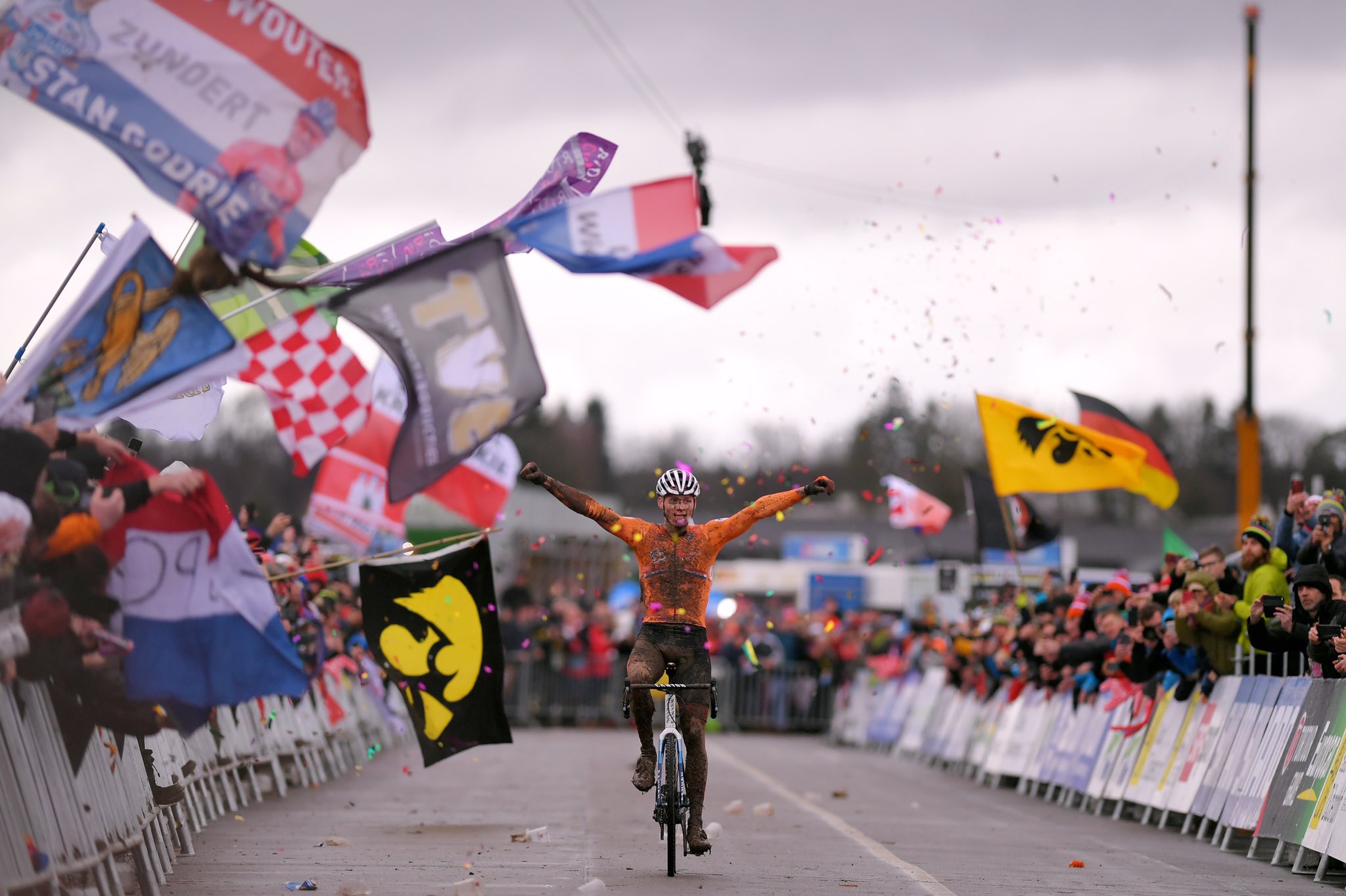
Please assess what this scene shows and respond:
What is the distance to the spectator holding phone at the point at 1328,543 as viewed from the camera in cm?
1277

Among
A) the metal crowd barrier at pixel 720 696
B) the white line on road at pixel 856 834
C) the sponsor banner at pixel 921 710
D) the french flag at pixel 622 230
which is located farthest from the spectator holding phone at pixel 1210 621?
the metal crowd barrier at pixel 720 696

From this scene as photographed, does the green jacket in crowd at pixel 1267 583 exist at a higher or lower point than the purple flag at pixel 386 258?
lower

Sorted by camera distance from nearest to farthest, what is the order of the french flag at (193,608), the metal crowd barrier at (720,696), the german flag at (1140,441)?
the french flag at (193,608)
the german flag at (1140,441)
the metal crowd barrier at (720,696)

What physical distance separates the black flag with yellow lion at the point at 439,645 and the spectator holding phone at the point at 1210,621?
588 centimetres

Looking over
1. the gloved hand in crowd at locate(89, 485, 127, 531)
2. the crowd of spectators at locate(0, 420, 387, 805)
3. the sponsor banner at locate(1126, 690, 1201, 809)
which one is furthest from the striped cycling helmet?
the sponsor banner at locate(1126, 690, 1201, 809)

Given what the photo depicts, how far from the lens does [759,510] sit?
10891mm

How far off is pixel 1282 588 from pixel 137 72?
967 cm

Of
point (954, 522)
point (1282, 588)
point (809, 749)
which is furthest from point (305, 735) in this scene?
point (954, 522)

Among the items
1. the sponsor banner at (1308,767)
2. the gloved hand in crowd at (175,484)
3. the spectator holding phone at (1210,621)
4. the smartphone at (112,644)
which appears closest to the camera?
the smartphone at (112,644)

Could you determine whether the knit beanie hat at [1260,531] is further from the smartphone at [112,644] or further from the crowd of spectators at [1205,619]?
the smartphone at [112,644]

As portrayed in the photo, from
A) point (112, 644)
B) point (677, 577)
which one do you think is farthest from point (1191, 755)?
point (112, 644)

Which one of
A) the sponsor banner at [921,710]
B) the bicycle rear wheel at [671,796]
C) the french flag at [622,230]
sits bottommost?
the sponsor banner at [921,710]

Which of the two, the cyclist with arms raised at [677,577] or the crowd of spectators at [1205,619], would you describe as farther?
the crowd of spectators at [1205,619]

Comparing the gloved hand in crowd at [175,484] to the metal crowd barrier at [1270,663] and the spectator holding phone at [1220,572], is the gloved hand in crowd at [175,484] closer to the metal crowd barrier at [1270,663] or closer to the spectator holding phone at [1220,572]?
the metal crowd barrier at [1270,663]
